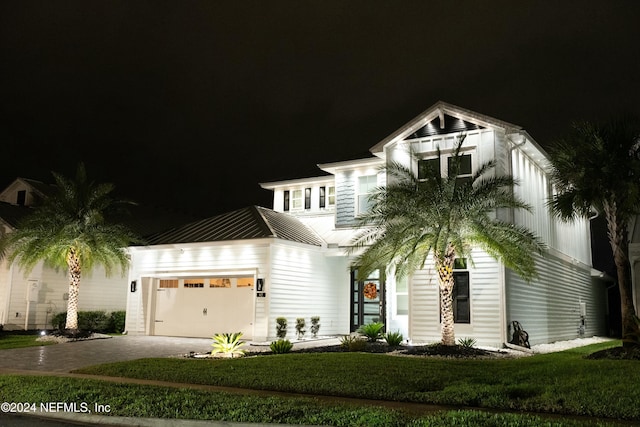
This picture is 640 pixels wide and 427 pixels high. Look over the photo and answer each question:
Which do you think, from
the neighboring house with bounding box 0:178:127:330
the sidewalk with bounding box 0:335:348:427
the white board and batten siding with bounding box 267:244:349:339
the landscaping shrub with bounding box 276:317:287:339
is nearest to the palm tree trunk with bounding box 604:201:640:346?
the sidewalk with bounding box 0:335:348:427

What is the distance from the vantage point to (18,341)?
21125 millimetres

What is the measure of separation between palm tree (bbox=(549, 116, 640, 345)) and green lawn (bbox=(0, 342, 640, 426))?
423cm

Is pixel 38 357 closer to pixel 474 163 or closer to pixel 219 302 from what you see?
pixel 219 302

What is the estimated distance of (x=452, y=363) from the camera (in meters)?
13.5

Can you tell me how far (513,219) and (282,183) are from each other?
12403 mm

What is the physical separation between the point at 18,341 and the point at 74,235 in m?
4.28

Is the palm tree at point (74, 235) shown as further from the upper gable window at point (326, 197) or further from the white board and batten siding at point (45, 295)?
the upper gable window at point (326, 197)

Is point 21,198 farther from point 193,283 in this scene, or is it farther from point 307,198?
point 307,198

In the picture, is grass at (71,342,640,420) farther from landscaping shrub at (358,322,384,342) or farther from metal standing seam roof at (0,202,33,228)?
metal standing seam roof at (0,202,33,228)

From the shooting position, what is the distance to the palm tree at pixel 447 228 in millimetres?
16125

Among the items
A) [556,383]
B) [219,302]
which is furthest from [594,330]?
[556,383]

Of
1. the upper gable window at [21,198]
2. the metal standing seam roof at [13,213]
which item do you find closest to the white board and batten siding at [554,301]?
the metal standing seam roof at [13,213]

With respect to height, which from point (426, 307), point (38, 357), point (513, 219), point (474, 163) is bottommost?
point (38, 357)

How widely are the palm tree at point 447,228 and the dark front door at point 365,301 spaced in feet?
23.4
